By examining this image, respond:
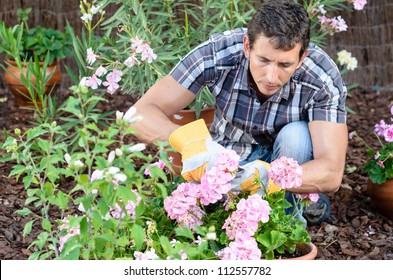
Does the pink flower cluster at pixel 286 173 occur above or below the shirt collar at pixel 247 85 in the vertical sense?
below

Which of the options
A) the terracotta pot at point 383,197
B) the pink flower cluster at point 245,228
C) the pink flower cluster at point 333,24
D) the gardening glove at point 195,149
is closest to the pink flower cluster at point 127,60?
the gardening glove at point 195,149

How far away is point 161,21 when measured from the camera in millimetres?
3859

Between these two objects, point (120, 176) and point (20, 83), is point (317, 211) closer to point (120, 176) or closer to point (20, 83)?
point (120, 176)

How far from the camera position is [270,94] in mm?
3004

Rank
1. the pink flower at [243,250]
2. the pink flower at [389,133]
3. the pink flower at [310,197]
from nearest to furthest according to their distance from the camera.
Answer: the pink flower at [243,250]
the pink flower at [310,197]
the pink flower at [389,133]

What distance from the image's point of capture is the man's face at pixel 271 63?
9.05 feet

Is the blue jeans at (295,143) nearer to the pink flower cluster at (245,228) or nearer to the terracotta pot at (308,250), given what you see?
the terracotta pot at (308,250)

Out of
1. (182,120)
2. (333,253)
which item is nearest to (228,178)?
(333,253)

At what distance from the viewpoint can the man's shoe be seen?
11.3ft

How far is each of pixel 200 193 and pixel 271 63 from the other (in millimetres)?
562

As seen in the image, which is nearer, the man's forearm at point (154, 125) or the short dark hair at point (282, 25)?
the short dark hair at point (282, 25)

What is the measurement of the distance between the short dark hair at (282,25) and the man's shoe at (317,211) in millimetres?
823

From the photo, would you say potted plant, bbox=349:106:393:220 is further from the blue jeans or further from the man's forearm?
the man's forearm

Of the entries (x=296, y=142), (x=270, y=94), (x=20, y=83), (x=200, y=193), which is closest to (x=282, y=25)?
(x=270, y=94)
